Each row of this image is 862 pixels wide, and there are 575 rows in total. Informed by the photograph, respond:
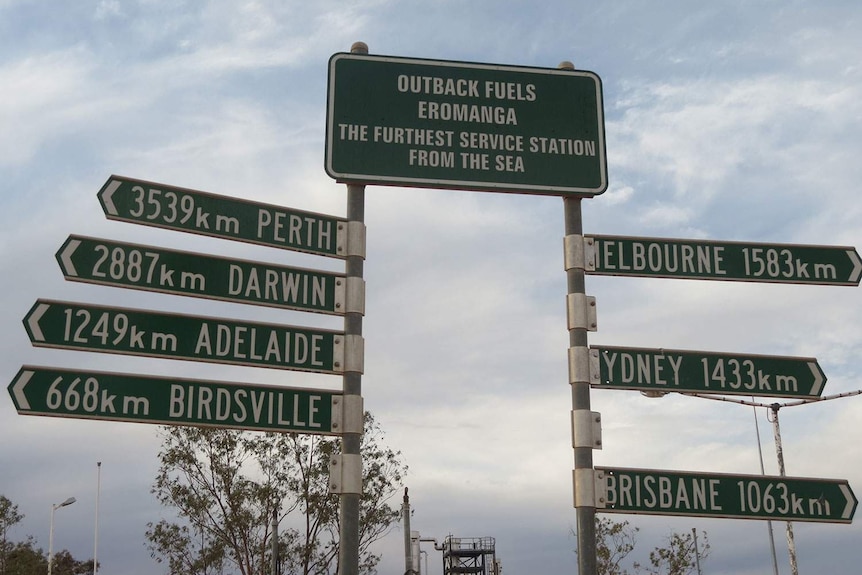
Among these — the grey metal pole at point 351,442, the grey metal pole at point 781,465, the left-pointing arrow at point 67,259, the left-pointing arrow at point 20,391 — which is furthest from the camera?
the grey metal pole at point 781,465

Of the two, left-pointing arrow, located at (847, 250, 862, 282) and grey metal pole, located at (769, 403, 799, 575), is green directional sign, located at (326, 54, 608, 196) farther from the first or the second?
grey metal pole, located at (769, 403, 799, 575)

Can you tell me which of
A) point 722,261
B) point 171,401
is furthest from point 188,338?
point 722,261

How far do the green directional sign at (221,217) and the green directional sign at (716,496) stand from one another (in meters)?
3.84

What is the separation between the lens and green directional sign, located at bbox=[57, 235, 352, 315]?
9680 millimetres

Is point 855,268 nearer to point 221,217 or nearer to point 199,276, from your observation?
point 221,217

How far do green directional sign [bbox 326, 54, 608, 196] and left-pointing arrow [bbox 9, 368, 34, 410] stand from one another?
3819mm

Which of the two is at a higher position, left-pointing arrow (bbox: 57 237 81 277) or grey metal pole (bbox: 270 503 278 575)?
left-pointing arrow (bbox: 57 237 81 277)

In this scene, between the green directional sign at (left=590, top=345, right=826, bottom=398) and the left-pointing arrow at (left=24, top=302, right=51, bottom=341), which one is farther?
the green directional sign at (left=590, top=345, right=826, bottom=398)

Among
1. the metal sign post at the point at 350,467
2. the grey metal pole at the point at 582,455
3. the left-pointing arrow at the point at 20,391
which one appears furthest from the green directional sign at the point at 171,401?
the grey metal pole at the point at 582,455

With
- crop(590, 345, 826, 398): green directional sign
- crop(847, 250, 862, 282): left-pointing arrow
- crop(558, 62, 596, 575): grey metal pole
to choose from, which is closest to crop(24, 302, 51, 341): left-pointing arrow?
crop(558, 62, 596, 575): grey metal pole

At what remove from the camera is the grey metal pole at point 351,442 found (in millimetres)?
10156

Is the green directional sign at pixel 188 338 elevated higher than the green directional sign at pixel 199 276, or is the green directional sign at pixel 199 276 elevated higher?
the green directional sign at pixel 199 276

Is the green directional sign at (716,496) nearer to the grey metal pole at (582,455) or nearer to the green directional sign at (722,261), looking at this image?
→ the grey metal pole at (582,455)

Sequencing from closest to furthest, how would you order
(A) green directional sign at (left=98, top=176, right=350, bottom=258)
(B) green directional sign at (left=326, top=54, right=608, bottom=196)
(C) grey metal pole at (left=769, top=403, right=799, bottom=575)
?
(A) green directional sign at (left=98, top=176, right=350, bottom=258) → (B) green directional sign at (left=326, top=54, right=608, bottom=196) → (C) grey metal pole at (left=769, top=403, right=799, bottom=575)
